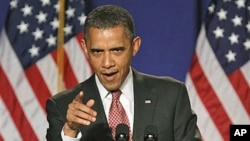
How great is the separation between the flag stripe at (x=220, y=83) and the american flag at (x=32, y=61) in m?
0.65

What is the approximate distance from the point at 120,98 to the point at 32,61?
1.40 meters

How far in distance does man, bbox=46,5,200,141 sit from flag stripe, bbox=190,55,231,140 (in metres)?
1.26

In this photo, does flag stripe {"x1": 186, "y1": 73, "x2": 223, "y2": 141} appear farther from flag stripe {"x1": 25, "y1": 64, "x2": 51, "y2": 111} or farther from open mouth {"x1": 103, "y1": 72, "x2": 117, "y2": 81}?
open mouth {"x1": 103, "y1": 72, "x2": 117, "y2": 81}

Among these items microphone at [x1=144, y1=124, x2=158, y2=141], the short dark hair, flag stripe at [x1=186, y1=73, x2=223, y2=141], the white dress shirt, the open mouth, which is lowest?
flag stripe at [x1=186, y1=73, x2=223, y2=141]

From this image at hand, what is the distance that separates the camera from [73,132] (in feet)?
4.04

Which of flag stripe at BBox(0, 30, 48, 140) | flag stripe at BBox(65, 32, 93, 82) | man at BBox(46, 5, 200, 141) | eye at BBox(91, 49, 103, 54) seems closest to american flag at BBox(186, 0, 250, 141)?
flag stripe at BBox(65, 32, 93, 82)

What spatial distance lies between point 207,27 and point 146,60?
1.29 ft

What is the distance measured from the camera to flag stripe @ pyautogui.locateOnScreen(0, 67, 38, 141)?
276 centimetres

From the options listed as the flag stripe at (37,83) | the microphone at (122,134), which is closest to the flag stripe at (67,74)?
the flag stripe at (37,83)

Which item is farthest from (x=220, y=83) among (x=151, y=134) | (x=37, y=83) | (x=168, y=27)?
(x=151, y=134)

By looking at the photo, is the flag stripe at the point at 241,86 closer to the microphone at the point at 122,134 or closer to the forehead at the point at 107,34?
the forehead at the point at 107,34

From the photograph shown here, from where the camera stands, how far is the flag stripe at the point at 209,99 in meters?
2.79

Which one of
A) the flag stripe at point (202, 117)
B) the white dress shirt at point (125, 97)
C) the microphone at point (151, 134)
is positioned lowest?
the flag stripe at point (202, 117)

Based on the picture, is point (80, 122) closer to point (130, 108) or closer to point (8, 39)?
point (130, 108)
